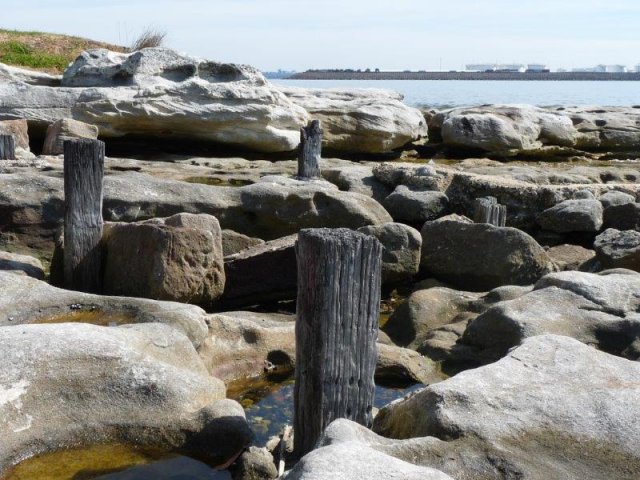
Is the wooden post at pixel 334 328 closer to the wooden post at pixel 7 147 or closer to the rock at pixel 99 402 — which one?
the rock at pixel 99 402

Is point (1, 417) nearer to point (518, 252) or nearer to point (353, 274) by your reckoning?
point (353, 274)

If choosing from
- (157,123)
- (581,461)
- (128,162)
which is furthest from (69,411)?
(157,123)

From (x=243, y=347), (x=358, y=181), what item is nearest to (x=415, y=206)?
(x=358, y=181)

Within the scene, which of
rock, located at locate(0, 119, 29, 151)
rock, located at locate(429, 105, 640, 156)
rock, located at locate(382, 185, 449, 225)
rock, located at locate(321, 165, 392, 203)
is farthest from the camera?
rock, located at locate(429, 105, 640, 156)

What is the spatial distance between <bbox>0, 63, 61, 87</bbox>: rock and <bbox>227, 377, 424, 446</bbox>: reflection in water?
36.0 ft

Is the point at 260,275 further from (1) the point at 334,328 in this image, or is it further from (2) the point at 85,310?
(1) the point at 334,328

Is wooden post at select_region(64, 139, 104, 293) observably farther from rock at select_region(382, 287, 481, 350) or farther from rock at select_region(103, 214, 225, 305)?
rock at select_region(382, 287, 481, 350)

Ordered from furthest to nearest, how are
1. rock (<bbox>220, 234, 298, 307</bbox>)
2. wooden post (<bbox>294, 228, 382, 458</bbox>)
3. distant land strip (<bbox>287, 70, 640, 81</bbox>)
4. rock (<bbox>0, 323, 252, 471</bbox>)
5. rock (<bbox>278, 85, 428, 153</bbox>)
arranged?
distant land strip (<bbox>287, 70, 640, 81</bbox>) → rock (<bbox>278, 85, 428, 153</bbox>) → rock (<bbox>220, 234, 298, 307</bbox>) → rock (<bbox>0, 323, 252, 471</bbox>) → wooden post (<bbox>294, 228, 382, 458</bbox>)

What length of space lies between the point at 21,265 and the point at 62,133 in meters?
6.23

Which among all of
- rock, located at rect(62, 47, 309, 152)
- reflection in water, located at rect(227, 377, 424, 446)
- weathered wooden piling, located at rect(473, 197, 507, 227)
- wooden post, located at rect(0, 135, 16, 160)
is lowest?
reflection in water, located at rect(227, 377, 424, 446)

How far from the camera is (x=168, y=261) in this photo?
305 inches

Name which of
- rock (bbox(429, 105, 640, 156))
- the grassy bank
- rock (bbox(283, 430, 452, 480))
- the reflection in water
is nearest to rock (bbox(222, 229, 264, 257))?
the reflection in water

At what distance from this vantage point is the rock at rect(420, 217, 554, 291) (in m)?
9.62

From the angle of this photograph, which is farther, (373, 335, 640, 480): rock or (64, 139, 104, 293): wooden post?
(64, 139, 104, 293): wooden post
